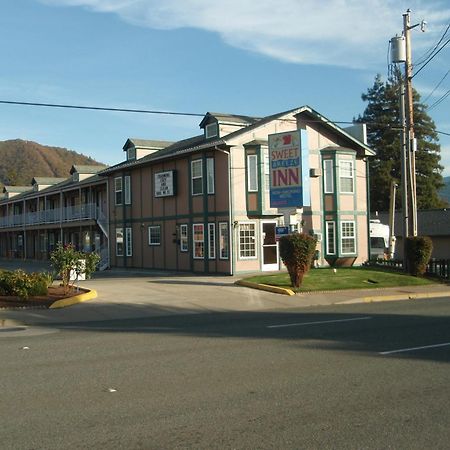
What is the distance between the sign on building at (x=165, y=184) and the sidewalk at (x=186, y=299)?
7627 millimetres

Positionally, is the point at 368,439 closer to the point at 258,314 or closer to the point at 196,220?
the point at 258,314

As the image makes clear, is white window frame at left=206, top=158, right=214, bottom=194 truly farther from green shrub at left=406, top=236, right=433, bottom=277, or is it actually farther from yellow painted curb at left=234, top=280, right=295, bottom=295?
green shrub at left=406, top=236, right=433, bottom=277

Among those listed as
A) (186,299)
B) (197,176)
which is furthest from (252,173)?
(186,299)

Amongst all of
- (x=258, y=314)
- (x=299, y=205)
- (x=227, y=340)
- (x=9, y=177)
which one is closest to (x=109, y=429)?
(x=227, y=340)

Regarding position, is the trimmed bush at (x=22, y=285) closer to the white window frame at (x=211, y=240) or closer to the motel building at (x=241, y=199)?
the motel building at (x=241, y=199)

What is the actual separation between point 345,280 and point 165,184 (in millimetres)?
12190

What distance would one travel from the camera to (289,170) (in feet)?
74.9

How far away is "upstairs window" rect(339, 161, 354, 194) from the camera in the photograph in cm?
3041

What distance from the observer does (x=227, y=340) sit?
11.2 m

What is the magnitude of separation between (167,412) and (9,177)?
407ft

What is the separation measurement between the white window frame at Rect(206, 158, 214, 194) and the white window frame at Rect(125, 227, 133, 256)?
28.1ft

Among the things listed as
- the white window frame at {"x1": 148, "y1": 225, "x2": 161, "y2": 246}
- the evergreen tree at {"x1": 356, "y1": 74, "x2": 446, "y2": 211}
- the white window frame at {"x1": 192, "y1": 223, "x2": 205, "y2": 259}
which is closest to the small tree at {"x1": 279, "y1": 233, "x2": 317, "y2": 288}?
the white window frame at {"x1": 192, "y1": 223, "x2": 205, "y2": 259}

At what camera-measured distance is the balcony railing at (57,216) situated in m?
40.5

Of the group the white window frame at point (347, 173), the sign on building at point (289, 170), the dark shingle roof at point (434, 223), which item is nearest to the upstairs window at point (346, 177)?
the white window frame at point (347, 173)
